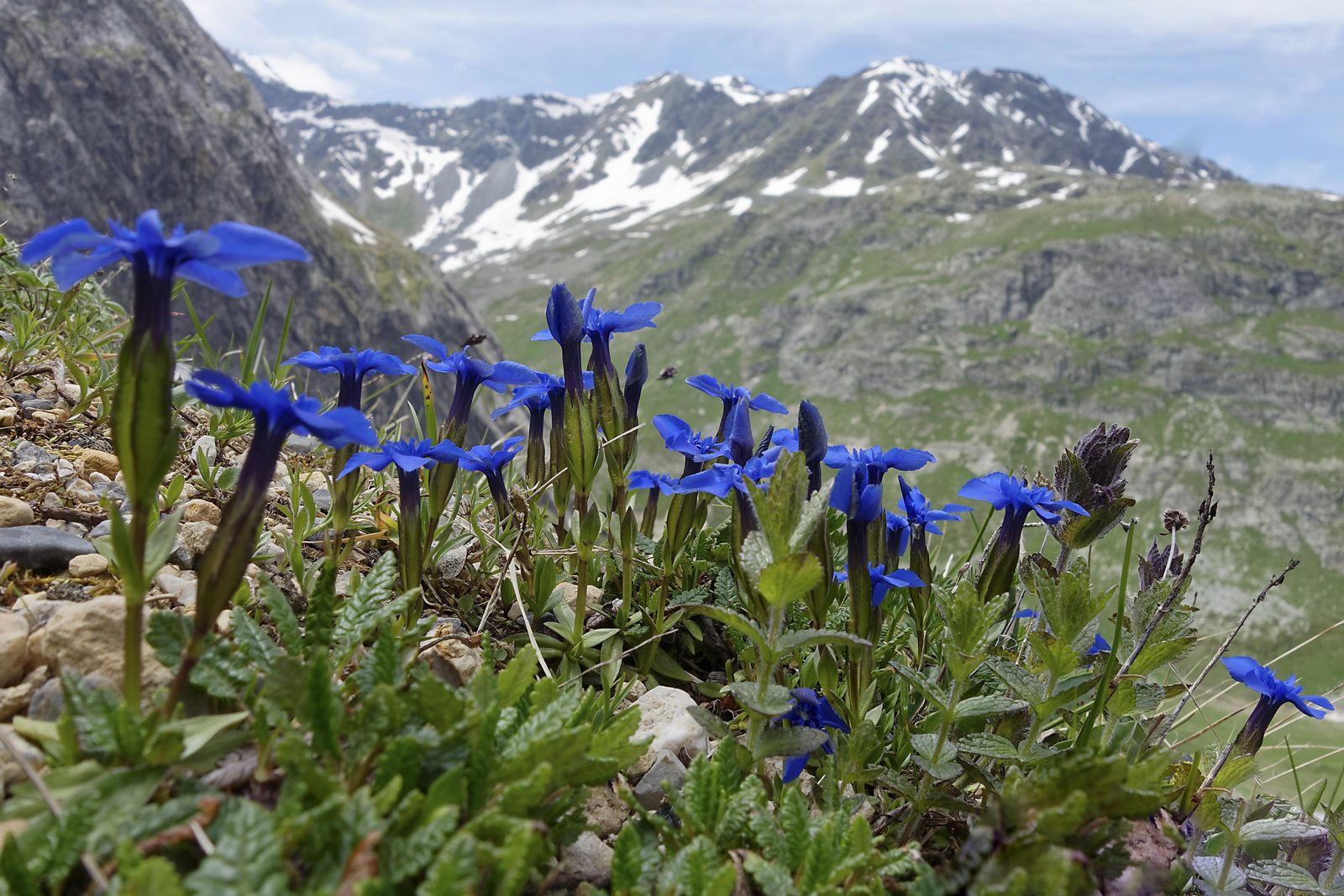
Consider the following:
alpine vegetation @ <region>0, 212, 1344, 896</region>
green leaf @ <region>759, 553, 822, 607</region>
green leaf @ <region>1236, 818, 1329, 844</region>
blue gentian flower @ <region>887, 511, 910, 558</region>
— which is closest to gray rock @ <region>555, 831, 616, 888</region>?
alpine vegetation @ <region>0, 212, 1344, 896</region>

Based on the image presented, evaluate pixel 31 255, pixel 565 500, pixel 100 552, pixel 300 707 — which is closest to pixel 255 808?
pixel 300 707

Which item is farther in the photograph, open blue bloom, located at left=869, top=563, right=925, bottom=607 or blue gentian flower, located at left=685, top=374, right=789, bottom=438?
blue gentian flower, located at left=685, top=374, right=789, bottom=438

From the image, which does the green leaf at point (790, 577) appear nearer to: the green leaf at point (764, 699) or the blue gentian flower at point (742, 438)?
the green leaf at point (764, 699)

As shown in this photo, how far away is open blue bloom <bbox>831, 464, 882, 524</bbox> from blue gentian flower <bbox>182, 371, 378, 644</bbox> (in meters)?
1.46

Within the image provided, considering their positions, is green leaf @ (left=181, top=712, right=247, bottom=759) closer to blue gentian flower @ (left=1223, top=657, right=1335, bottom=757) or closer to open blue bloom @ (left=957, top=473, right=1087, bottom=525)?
open blue bloom @ (left=957, top=473, right=1087, bottom=525)

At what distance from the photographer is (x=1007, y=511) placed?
303cm

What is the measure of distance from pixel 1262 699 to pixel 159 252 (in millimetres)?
3620

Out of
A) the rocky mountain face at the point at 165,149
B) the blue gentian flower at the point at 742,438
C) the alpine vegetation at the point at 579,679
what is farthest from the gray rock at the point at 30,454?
the rocky mountain face at the point at 165,149

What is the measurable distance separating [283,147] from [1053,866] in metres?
112

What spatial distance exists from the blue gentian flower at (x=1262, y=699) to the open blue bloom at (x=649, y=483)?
2.06 m

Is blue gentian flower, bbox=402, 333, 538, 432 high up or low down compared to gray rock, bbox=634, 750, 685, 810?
up

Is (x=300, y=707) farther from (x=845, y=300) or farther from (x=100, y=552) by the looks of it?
(x=845, y=300)

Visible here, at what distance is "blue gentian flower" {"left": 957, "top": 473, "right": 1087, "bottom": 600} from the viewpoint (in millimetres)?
2938

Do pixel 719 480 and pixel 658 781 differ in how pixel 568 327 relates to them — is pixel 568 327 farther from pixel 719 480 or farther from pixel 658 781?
pixel 658 781
